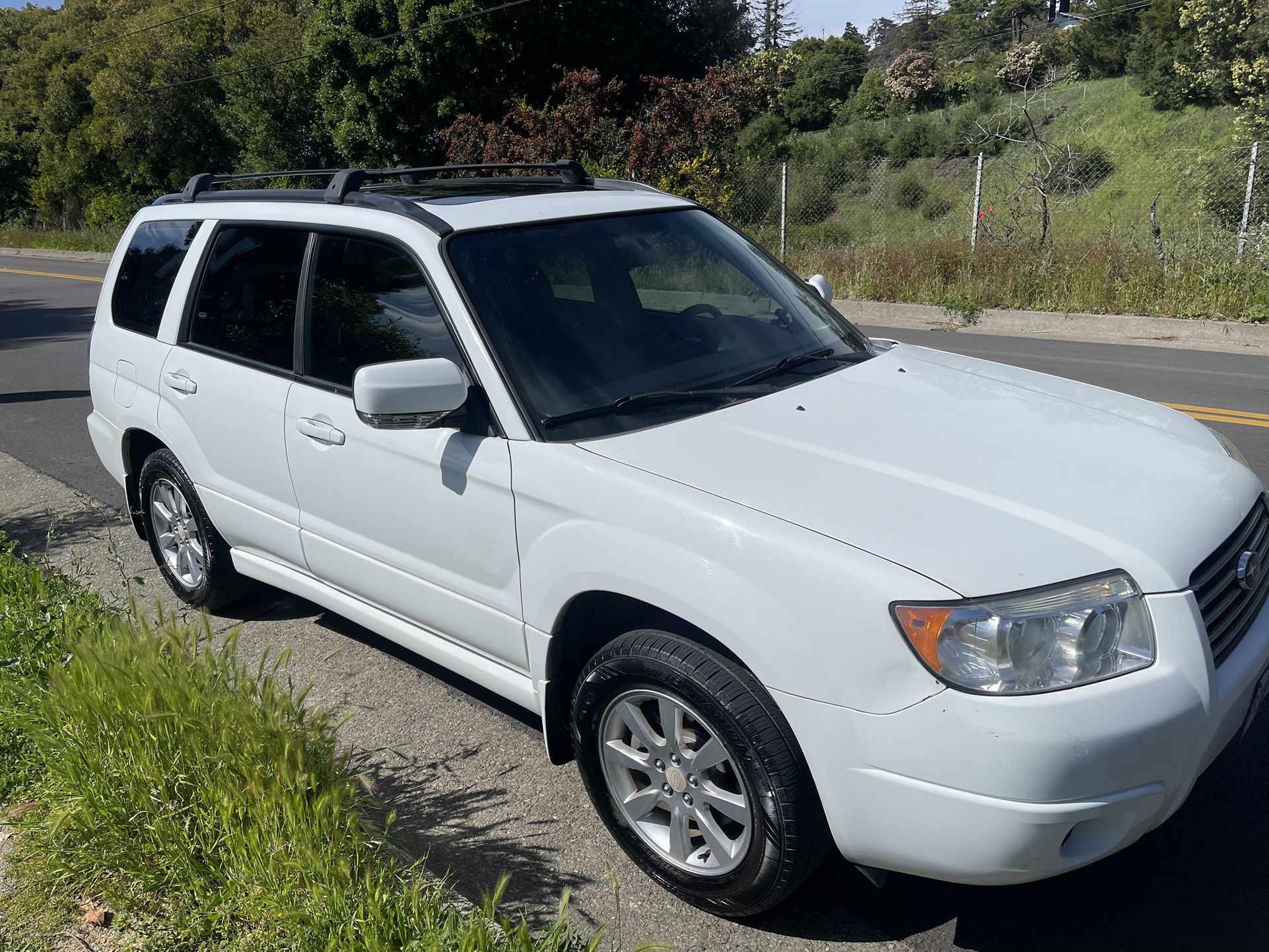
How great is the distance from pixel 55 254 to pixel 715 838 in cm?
3853

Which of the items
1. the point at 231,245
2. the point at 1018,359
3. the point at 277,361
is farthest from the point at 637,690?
the point at 1018,359

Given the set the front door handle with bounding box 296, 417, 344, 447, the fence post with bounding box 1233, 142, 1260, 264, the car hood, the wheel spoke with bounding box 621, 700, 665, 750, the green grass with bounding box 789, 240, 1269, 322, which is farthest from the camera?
the fence post with bounding box 1233, 142, 1260, 264

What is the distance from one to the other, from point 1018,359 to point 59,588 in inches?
340

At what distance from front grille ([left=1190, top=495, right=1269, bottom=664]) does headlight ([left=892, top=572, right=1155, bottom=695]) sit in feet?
0.91

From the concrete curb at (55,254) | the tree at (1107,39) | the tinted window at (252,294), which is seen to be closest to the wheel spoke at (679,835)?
the tinted window at (252,294)

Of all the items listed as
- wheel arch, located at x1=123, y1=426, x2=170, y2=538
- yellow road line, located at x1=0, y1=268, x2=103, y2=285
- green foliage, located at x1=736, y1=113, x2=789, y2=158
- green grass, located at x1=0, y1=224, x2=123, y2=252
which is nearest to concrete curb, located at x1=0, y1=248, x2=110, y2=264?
green grass, located at x1=0, y1=224, x2=123, y2=252

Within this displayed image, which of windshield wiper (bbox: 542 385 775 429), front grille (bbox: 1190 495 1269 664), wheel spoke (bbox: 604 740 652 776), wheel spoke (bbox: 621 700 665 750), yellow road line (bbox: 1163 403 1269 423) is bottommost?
yellow road line (bbox: 1163 403 1269 423)

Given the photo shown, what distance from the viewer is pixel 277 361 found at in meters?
4.04

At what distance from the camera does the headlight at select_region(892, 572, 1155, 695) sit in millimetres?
2297

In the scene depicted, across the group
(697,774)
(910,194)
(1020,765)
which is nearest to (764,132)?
(910,194)

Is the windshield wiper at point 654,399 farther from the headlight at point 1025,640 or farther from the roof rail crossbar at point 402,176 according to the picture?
the roof rail crossbar at point 402,176

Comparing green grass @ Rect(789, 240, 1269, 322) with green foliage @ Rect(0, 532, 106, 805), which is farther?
green grass @ Rect(789, 240, 1269, 322)

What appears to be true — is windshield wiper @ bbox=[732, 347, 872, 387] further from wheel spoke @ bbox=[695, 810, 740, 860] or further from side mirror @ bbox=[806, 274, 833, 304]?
wheel spoke @ bbox=[695, 810, 740, 860]

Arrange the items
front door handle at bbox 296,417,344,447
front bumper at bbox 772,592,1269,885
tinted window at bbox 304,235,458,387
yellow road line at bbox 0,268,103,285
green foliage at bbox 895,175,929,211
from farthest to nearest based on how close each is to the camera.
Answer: green foliage at bbox 895,175,929,211, yellow road line at bbox 0,268,103,285, front door handle at bbox 296,417,344,447, tinted window at bbox 304,235,458,387, front bumper at bbox 772,592,1269,885
